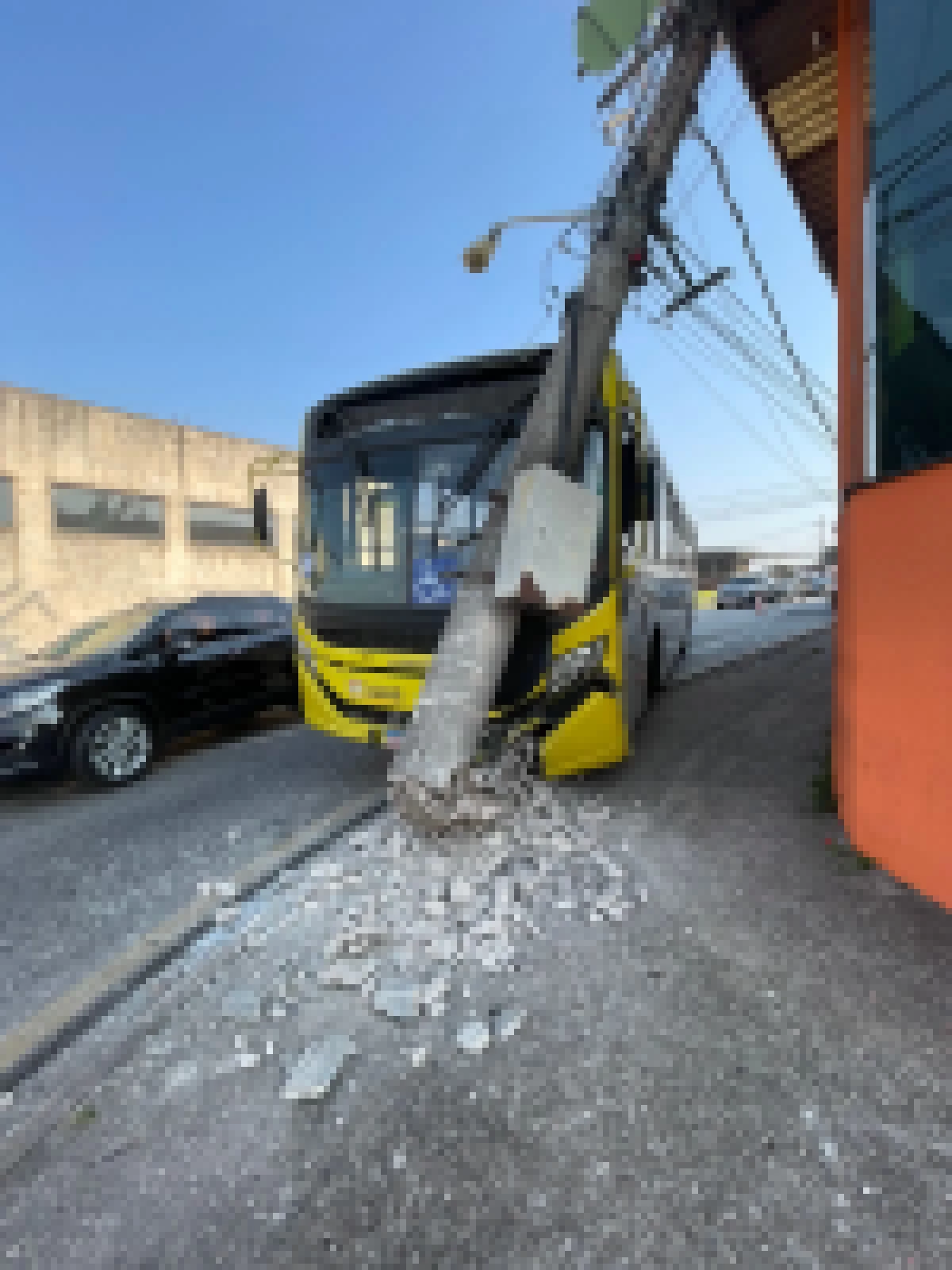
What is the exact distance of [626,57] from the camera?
607 centimetres

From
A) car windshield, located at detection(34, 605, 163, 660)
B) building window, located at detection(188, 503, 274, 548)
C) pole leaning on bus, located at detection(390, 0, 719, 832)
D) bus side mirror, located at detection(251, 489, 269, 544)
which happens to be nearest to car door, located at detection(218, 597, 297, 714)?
car windshield, located at detection(34, 605, 163, 660)

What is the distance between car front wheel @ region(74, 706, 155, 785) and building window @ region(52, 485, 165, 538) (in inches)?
531

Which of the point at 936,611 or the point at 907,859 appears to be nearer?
the point at 936,611

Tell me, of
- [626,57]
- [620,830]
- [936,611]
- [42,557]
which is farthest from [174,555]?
[936,611]

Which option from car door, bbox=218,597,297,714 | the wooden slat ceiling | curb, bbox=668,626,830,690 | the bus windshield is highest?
A: the wooden slat ceiling

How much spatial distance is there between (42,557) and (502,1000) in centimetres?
1793

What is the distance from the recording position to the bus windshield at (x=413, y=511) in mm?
4391

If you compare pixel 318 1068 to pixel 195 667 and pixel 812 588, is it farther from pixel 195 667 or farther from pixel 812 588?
pixel 812 588

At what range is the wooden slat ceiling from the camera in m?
5.23

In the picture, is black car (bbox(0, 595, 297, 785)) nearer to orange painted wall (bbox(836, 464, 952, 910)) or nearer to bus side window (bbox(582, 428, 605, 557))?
bus side window (bbox(582, 428, 605, 557))

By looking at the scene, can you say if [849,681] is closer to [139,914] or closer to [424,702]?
[424,702]

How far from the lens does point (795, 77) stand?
18.9 ft

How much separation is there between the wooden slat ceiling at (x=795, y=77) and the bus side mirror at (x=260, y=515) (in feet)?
20.5

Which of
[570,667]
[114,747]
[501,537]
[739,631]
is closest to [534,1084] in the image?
[570,667]
